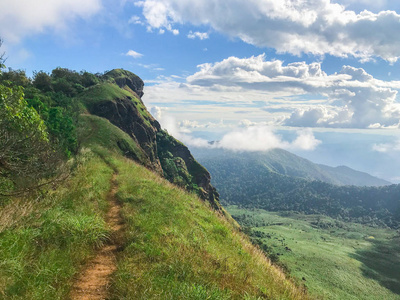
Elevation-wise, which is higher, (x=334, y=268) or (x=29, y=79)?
(x=29, y=79)

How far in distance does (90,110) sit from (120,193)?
228ft

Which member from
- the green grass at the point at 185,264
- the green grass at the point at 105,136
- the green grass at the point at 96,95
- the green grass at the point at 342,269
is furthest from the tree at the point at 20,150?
the green grass at the point at 342,269

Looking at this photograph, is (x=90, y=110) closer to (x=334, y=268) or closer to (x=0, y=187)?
(x=0, y=187)

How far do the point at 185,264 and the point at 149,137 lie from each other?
110m

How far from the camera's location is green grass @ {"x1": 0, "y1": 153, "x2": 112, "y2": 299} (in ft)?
19.4

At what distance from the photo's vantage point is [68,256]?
24.6ft

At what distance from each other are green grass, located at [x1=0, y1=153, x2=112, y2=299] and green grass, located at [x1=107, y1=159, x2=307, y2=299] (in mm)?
1399

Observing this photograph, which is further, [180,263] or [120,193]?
[120,193]

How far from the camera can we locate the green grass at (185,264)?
6.47 m

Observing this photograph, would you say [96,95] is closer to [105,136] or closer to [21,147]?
[105,136]

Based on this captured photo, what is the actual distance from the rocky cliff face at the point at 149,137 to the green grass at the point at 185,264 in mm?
46115

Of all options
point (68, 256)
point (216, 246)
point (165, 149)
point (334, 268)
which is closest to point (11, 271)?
point (68, 256)

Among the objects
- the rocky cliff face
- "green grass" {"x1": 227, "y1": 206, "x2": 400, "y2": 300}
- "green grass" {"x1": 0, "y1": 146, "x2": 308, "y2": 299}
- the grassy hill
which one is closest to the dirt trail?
the grassy hill

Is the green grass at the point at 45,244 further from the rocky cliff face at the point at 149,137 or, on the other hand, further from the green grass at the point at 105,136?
the rocky cliff face at the point at 149,137
